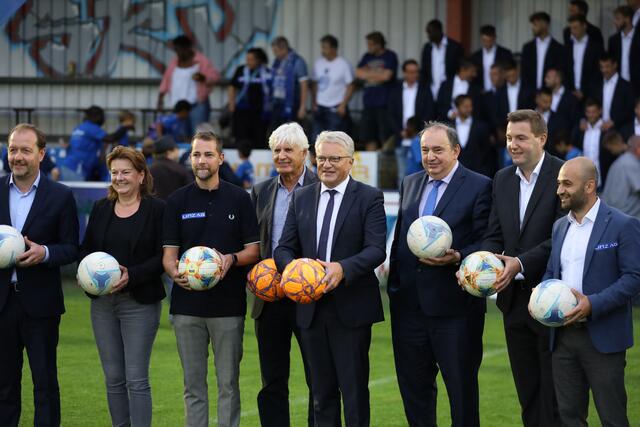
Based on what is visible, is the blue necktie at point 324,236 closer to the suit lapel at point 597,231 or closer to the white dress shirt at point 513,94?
the suit lapel at point 597,231

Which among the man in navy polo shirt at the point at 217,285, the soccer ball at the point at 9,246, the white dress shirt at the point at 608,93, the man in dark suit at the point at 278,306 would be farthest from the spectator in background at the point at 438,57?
the soccer ball at the point at 9,246

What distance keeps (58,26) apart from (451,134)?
17.1 meters

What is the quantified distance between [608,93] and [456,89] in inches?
93.0

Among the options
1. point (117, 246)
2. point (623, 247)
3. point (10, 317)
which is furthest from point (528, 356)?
point (10, 317)

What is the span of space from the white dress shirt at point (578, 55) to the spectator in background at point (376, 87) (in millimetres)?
3071

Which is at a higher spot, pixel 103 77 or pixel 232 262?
pixel 103 77

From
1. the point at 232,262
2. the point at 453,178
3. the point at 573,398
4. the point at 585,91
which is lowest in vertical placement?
A: the point at 573,398

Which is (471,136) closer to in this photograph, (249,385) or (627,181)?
(627,181)

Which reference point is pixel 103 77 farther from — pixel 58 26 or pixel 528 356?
pixel 528 356

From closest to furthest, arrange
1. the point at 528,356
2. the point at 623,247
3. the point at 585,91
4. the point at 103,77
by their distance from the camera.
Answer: the point at 623,247 < the point at 528,356 < the point at 585,91 < the point at 103,77

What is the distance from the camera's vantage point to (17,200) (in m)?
8.40

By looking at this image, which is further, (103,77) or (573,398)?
(103,77)

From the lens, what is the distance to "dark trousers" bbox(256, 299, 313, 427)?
843 cm

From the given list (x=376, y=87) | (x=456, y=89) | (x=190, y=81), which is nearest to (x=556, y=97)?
(x=456, y=89)
